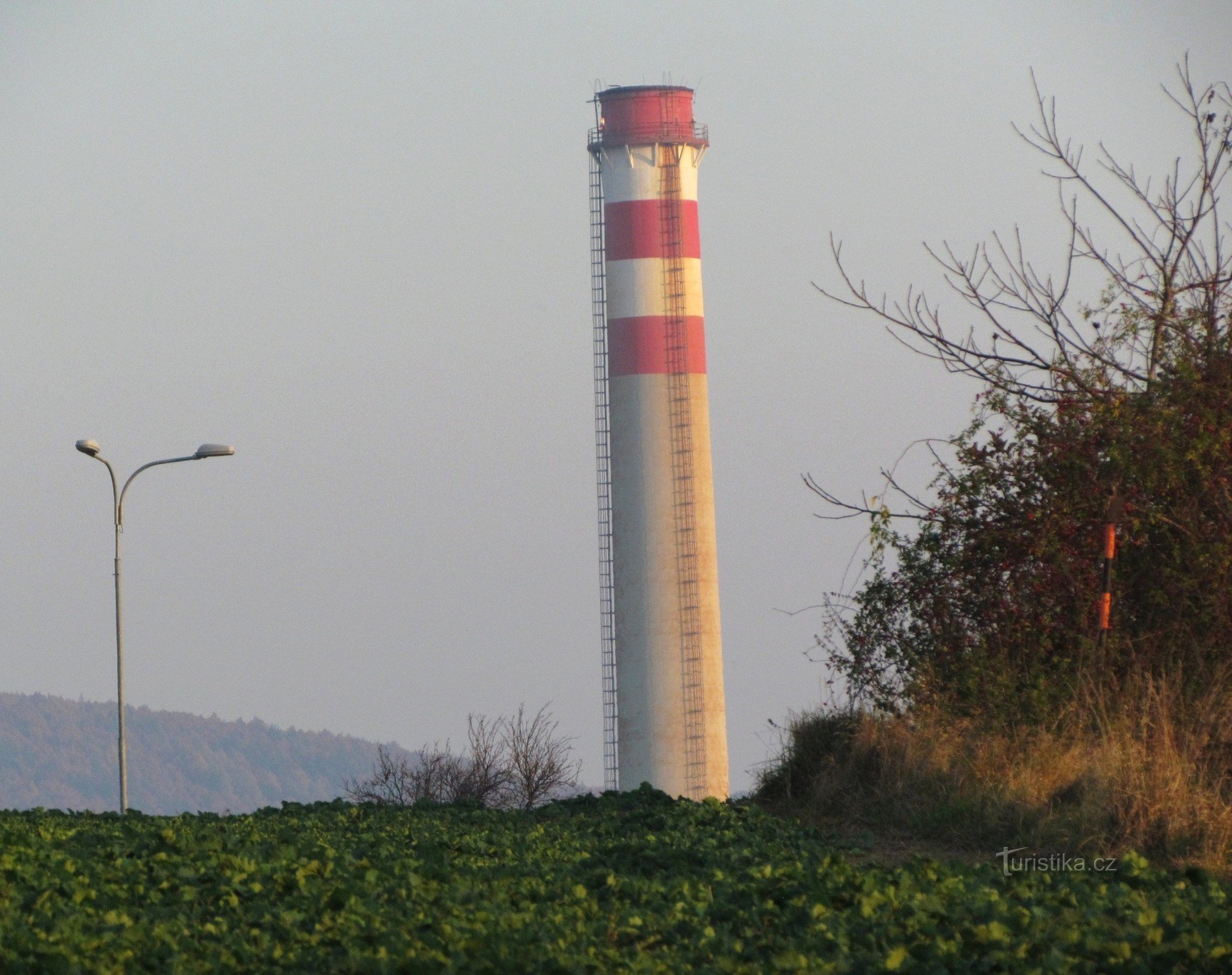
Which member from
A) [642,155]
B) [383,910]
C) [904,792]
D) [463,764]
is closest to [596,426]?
[642,155]

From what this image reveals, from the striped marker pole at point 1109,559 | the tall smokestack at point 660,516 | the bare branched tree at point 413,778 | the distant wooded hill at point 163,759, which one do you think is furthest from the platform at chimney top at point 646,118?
the distant wooded hill at point 163,759

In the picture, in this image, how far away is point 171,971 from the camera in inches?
309

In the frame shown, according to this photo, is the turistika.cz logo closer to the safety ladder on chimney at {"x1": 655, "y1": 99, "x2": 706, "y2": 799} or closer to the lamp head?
the lamp head

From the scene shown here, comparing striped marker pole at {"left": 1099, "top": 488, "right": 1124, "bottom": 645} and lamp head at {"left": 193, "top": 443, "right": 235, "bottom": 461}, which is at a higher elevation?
lamp head at {"left": 193, "top": 443, "right": 235, "bottom": 461}

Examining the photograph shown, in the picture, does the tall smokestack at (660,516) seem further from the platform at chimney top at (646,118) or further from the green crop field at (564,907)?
the green crop field at (564,907)

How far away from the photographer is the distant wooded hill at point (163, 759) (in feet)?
455

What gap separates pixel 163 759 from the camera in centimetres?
14612

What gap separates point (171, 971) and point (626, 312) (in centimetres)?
3199

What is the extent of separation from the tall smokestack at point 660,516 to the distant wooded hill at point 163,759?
10060 centimetres

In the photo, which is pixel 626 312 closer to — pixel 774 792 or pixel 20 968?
pixel 774 792

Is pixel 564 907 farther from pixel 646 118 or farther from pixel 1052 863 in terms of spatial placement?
pixel 646 118

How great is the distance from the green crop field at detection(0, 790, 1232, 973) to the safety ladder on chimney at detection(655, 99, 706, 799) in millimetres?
26460

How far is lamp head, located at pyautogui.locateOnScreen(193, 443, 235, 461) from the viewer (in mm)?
24750

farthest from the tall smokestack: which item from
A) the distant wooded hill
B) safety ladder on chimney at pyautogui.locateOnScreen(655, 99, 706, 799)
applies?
the distant wooded hill
